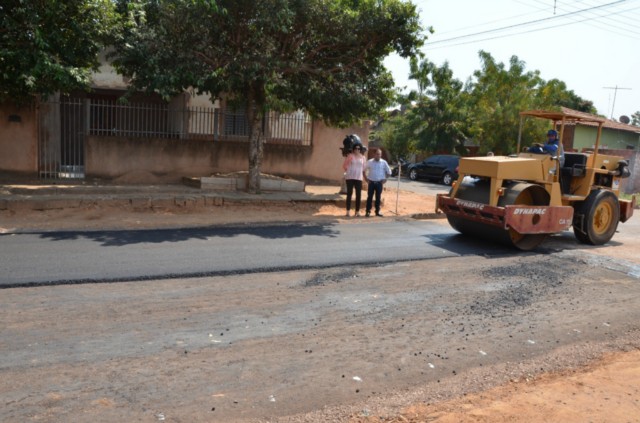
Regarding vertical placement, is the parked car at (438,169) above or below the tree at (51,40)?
below

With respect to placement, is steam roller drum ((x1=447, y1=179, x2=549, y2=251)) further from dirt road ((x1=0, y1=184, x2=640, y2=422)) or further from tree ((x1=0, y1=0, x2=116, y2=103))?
tree ((x1=0, y1=0, x2=116, y2=103))

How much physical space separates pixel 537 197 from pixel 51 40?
10516mm

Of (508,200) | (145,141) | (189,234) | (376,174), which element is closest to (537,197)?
(508,200)

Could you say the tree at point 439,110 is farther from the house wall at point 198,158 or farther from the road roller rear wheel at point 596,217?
the road roller rear wheel at point 596,217

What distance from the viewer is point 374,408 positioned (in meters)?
4.10

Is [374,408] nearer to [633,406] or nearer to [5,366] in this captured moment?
[633,406]

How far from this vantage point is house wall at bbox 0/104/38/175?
15.5 metres

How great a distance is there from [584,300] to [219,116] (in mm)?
13274

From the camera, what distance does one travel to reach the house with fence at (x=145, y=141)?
51.9 ft

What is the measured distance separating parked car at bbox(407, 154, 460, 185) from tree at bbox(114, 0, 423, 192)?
14374 mm

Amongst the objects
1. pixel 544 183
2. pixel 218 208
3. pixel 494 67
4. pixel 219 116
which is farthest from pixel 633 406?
pixel 494 67

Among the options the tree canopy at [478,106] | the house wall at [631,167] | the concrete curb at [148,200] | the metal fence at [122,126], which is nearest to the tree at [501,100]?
the tree canopy at [478,106]

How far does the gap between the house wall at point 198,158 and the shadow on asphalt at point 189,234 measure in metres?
6.47

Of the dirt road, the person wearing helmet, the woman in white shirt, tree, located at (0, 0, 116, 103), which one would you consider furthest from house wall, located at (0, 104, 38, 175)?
the person wearing helmet
